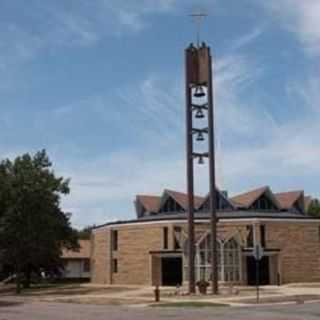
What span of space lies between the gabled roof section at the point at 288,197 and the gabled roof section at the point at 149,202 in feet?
43.8

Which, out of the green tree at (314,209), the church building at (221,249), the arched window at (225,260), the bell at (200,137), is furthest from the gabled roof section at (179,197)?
the bell at (200,137)

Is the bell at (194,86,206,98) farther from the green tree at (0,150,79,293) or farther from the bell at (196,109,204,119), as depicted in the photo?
the green tree at (0,150,79,293)

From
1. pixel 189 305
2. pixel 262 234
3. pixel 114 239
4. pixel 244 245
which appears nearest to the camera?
pixel 189 305

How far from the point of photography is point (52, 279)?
90750 millimetres

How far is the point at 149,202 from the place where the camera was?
89.2m

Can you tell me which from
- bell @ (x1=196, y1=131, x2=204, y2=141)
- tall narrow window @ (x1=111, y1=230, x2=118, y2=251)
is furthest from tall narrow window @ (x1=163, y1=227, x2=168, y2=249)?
bell @ (x1=196, y1=131, x2=204, y2=141)

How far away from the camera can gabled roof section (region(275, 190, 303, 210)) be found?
87.4 m

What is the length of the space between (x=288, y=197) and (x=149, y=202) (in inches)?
607

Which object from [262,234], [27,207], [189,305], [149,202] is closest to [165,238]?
[262,234]

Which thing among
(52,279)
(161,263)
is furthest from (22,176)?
(52,279)

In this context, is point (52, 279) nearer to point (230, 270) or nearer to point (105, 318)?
point (230, 270)

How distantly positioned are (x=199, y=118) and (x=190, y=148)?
197 centimetres

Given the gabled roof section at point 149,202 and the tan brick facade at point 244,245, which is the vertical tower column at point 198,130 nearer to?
the tan brick facade at point 244,245

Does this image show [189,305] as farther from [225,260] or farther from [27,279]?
[27,279]
